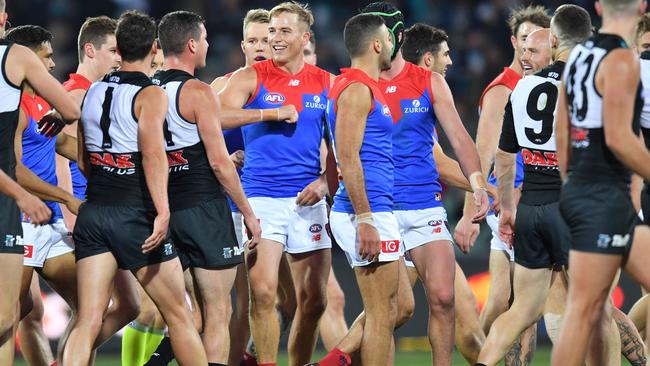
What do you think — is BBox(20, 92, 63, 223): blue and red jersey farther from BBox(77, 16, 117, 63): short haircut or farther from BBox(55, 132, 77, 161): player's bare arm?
BBox(77, 16, 117, 63): short haircut

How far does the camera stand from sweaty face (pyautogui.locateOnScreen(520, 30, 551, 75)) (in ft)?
31.0

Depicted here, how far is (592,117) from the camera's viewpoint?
6.39m

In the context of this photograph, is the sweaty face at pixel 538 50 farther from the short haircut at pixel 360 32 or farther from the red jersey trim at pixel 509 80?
the short haircut at pixel 360 32

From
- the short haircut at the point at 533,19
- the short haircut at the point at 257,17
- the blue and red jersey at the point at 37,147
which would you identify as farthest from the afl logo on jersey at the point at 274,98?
the short haircut at the point at 533,19

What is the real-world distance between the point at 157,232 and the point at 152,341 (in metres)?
2.43

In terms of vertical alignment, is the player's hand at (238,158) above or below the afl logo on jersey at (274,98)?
below

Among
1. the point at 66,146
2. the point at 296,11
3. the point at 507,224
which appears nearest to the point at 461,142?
the point at 507,224

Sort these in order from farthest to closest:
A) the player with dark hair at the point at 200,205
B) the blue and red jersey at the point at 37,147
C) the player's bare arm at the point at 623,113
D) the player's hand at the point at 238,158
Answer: the player's hand at the point at 238,158
the blue and red jersey at the point at 37,147
the player with dark hair at the point at 200,205
the player's bare arm at the point at 623,113

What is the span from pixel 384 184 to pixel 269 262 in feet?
4.02

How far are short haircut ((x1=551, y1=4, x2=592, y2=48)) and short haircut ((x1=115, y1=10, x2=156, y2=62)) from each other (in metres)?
2.83

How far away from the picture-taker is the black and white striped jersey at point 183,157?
796 cm

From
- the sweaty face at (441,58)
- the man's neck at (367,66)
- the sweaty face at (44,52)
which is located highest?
the sweaty face at (44,52)

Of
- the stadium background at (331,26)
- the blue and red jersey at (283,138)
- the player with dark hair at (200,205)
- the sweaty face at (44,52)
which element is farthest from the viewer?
the stadium background at (331,26)

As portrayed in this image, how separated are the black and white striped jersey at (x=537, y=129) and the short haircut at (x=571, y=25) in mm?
267
